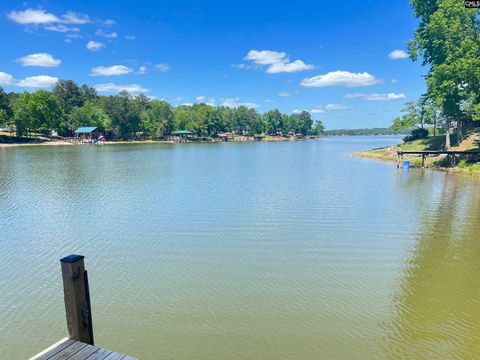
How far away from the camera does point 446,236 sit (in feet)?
53.1

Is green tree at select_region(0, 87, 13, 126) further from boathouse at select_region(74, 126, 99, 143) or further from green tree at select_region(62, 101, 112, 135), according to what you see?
boathouse at select_region(74, 126, 99, 143)

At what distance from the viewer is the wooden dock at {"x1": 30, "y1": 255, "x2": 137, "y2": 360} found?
5.38 metres

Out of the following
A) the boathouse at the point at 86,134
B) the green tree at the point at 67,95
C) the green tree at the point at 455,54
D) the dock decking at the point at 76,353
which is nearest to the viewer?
the dock decking at the point at 76,353

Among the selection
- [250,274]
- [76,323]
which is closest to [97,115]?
[250,274]

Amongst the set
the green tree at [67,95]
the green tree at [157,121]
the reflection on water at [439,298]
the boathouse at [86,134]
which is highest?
the green tree at [67,95]

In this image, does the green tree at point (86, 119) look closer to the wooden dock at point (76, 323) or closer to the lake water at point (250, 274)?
the lake water at point (250, 274)

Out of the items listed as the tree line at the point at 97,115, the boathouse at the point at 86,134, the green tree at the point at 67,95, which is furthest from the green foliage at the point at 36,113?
the green tree at the point at 67,95

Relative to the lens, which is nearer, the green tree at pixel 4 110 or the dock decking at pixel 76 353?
the dock decking at pixel 76 353

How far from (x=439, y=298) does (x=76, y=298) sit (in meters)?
9.97

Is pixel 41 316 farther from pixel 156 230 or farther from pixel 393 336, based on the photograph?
pixel 393 336

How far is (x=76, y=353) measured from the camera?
18.0ft

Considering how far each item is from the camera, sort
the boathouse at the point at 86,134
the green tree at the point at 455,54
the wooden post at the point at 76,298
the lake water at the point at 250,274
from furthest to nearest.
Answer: the boathouse at the point at 86,134 < the green tree at the point at 455,54 < the lake water at the point at 250,274 < the wooden post at the point at 76,298

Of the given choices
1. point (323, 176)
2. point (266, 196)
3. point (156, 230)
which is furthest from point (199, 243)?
point (323, 176)

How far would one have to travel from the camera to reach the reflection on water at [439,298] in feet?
26.1
